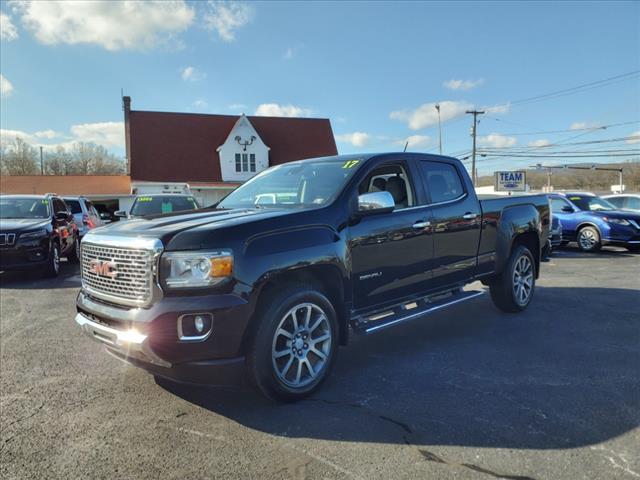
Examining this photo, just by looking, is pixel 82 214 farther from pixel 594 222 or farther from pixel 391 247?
pixel 594 222

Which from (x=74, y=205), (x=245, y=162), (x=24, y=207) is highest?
(x=245, y=162)

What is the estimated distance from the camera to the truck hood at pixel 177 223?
11.1 ft

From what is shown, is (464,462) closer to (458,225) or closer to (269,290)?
(269,290)

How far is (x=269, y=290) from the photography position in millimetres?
3527

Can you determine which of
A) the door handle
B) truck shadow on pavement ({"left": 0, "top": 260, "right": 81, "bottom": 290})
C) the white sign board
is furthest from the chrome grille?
the white sign board

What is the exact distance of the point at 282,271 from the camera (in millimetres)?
3496

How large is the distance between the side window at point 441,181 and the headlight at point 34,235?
773cm

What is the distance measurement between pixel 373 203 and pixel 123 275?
205 centimetres

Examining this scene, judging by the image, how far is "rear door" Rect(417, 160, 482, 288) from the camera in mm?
5023

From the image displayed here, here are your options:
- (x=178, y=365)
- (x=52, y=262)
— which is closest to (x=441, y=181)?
(x=178, y=365)

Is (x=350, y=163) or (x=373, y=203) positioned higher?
(x=350, y=163)

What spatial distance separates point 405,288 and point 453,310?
7.80 feet

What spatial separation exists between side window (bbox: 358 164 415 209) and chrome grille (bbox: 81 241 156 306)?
2.21 metres

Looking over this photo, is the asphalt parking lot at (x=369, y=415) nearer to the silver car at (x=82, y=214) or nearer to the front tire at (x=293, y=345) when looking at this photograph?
the front tire at (x=293, y=345)
